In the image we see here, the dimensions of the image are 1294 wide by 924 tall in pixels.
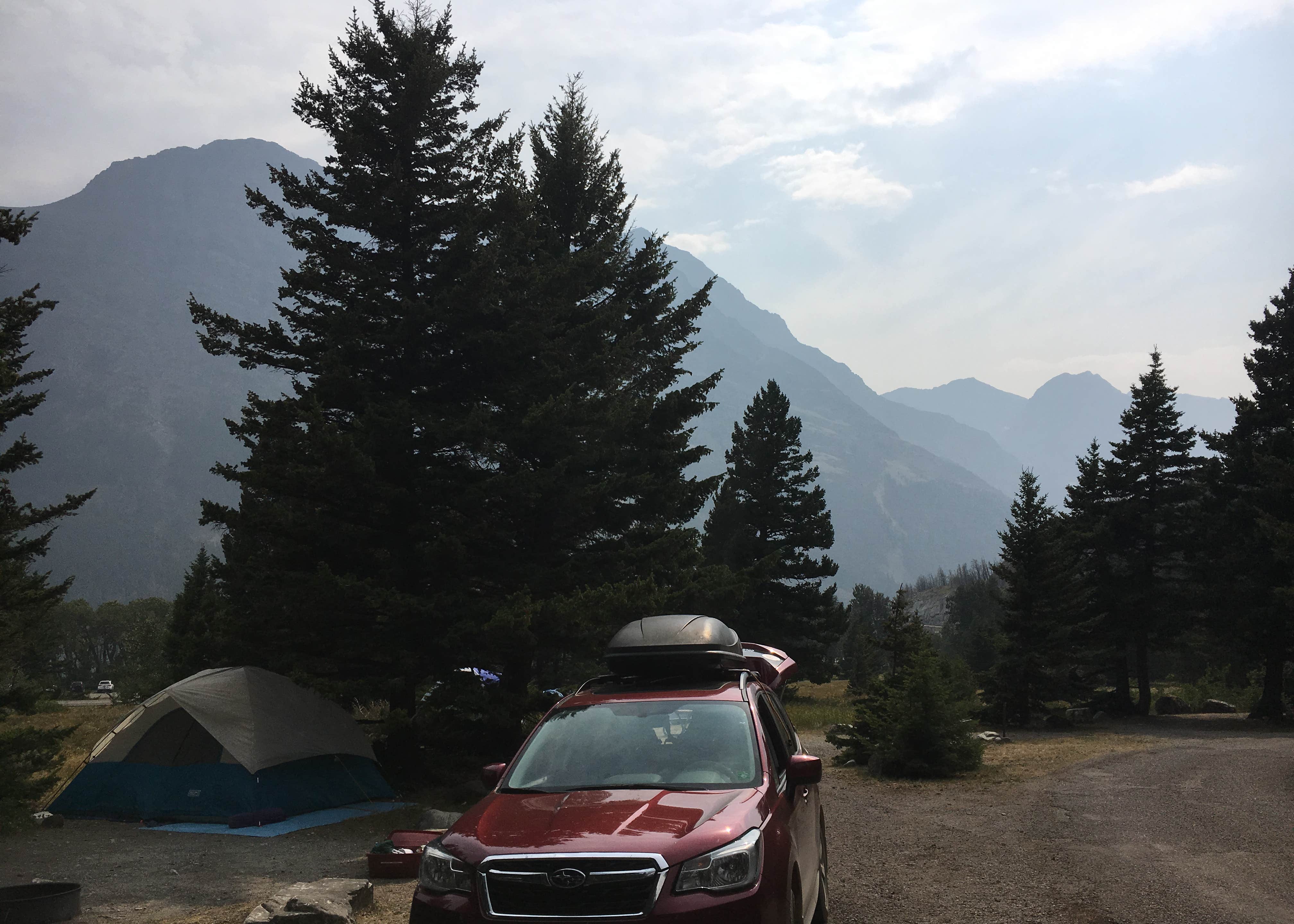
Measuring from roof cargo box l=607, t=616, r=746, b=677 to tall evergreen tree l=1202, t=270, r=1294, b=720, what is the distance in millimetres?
26569

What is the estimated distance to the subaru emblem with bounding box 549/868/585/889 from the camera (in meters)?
3.84

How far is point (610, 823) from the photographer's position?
421cm

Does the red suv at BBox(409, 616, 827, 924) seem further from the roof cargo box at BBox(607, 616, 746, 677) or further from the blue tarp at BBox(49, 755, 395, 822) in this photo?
the blue tarp at BBox(49, 755, 395, 822)

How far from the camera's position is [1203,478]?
3284cm

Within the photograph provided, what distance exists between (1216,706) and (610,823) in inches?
1594

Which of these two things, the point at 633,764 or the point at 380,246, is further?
the point at 380,246

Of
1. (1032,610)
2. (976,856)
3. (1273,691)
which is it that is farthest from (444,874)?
(1273,691)

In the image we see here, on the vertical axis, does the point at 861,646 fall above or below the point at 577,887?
below

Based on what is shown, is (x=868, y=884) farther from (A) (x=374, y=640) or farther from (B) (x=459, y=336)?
(B) (x=459, y=336)

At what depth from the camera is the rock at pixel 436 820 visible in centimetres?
1043

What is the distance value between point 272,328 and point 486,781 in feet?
42.9

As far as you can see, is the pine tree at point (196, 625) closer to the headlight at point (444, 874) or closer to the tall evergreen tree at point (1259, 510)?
the headlight at point (444, 874)

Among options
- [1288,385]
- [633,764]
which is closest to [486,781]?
[633,764]

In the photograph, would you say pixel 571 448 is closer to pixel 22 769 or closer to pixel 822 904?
pixel 22 769
